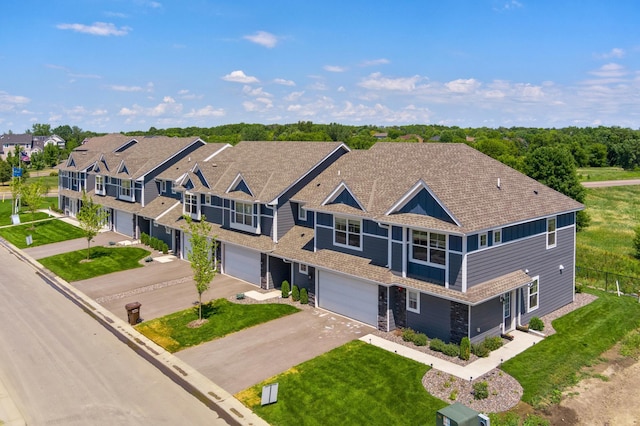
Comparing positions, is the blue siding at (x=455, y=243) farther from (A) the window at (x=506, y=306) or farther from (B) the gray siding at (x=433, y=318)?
(A) the window at (x=506, y=306)

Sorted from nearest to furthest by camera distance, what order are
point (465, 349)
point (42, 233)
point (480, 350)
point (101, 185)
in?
point (465, 349) → point (480, 350) → point (42, 233) → point (101, 185)

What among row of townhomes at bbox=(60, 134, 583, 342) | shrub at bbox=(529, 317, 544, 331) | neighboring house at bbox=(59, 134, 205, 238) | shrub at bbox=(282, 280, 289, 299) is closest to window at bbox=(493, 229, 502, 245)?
row of townhomes at bbox=(60, 134, 583, 342)

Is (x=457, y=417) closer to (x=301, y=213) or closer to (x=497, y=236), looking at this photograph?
(x=497, y=236)

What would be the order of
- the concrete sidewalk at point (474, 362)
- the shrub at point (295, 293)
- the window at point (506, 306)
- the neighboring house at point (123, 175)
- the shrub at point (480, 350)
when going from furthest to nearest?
the neighboring house at point (123, 175), the shrub at point (295, 293), the window at point (506, 306), the shrub at point (480, 350), the concrete sidewalk at point (474, 362)

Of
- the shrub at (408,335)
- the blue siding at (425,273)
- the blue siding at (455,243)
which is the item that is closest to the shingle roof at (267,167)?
the blue siding at (425,273)

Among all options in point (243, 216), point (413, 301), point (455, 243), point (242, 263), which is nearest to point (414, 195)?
point (455, 243)

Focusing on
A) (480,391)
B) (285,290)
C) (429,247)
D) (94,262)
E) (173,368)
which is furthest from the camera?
(94,262)

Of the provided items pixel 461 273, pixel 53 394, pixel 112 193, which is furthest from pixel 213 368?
pixel 112 193

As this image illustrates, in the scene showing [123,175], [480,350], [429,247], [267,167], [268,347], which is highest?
[267,167]
